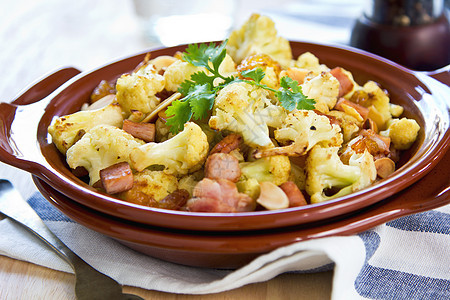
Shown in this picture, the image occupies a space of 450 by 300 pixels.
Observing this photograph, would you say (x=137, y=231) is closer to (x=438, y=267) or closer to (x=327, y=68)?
(x=438, y=267)

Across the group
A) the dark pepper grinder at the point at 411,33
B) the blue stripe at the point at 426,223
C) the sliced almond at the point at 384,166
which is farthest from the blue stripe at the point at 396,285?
the dark pepper grinder at the point at 411,33

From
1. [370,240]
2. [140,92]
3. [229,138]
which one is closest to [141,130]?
[140,92]

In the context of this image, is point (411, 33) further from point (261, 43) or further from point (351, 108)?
point (351, 108)

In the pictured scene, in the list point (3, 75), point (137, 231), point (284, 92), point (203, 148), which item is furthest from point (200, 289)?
point (3, 75)

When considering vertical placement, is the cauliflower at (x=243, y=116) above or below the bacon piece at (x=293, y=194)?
above

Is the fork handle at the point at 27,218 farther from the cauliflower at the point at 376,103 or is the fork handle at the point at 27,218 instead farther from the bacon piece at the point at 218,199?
the cauliflower at the point at 376,103
